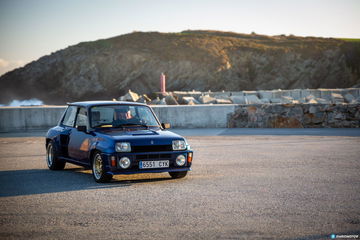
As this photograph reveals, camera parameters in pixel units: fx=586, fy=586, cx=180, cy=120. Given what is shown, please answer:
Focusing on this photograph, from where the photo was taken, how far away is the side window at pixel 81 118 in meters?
11.1

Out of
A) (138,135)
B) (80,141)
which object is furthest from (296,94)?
(138,135)

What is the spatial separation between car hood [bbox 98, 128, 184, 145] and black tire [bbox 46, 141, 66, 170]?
74.2 inches

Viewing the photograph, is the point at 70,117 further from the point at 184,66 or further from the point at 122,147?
the point at 184,66

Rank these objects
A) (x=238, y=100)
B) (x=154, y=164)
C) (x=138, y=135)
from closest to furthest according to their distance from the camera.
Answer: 1. (x=154, y=164)
2. (x=138, y=135)
3. (x=238, y=100)

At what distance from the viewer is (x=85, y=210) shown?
7.39 m

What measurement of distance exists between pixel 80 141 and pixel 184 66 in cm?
7809

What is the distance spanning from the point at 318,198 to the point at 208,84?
76.5 meters

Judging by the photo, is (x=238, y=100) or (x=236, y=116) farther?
(x=238, y=100)

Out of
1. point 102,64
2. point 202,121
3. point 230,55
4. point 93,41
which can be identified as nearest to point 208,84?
point 230,55

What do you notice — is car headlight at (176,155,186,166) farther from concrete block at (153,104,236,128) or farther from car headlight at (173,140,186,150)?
concrete block at (153,104,236,128)

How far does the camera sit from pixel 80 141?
10727 mm

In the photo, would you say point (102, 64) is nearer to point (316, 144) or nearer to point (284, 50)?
point (284, 50)

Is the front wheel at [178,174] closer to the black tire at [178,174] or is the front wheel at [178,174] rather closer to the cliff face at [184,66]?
the black tire at [178,174]

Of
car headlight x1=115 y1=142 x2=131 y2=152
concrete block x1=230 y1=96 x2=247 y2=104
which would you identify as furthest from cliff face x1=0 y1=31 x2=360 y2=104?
car headlight x1=115 y1=142 x2=131 y2=152
